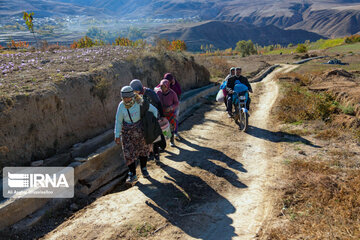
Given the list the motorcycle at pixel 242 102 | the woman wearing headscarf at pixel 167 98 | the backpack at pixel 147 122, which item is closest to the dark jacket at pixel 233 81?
the motorcycle at pixel 242 102

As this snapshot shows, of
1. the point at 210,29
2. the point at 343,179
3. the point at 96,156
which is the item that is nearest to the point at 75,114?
the point at 96,156

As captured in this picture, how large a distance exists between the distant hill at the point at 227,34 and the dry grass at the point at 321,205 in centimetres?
15227

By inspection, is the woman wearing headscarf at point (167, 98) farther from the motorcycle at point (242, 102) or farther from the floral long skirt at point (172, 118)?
the motorcycle at point (242, 102)

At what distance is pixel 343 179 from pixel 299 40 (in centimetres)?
20047

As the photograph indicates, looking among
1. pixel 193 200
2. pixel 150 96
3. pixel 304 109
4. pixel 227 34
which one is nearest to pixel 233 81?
pixel 304 109

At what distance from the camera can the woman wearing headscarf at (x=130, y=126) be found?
5.04 metres

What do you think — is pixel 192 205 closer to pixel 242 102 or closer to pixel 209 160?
pixel 209 160

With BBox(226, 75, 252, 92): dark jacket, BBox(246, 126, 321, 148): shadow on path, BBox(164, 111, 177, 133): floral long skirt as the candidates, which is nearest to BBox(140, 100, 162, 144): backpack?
BBox(164, 111, 177, 133): floral long skirt

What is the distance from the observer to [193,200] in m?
4.87

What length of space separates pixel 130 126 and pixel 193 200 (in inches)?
73.3

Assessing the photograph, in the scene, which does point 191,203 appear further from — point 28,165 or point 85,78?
point 85,78

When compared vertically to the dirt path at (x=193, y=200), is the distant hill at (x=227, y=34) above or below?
above

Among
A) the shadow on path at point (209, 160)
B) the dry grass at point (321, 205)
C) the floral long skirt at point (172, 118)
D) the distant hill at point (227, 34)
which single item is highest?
the distant hill at point (227, 34)

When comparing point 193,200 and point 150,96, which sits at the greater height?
point 150,96
